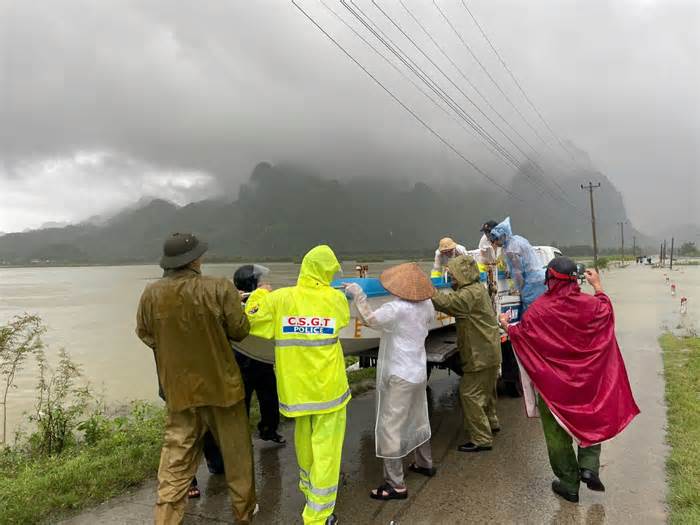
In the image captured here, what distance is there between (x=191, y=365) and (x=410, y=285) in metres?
1.59

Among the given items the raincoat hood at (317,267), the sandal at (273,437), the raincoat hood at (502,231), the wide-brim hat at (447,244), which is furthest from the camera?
the raincoat hood at (502,231)

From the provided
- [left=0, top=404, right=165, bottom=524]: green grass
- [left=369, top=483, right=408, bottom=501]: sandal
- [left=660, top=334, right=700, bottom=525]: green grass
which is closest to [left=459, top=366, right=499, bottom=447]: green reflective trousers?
[left=369, top=483, right=408, bottom=501]: sandal

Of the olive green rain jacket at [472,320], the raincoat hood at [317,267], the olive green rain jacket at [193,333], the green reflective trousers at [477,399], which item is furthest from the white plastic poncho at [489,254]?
the olive green rain jacket at [193,333]

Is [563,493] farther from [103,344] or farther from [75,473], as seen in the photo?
[103,344]

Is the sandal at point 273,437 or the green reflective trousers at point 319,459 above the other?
the green reflective trousers at point 319,459

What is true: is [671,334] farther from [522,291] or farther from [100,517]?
[100,517]

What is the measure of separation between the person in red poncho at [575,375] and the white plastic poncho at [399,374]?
81 cm

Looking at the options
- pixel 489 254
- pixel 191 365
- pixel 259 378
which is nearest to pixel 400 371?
pixel 191 365

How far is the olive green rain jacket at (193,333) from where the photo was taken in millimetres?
2662

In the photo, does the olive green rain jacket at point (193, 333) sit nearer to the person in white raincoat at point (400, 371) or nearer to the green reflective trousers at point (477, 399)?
the person in white raincoat at point (400, 371)

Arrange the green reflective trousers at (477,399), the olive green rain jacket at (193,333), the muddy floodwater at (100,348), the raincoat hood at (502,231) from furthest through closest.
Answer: the muddy floodwater at (100,348) → the raincoat hood at (502,231) → the green reflective trousers at (477,399) → the olive green rain jacket at (193,333)

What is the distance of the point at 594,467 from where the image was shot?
3.24 m

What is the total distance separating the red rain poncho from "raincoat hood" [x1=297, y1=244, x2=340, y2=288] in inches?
60.4

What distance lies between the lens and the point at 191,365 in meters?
2.71
